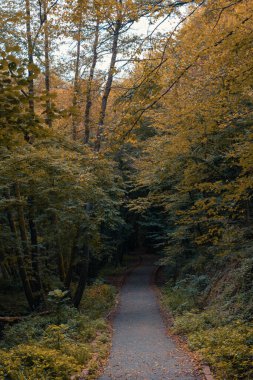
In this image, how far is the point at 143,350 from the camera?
31.5ft

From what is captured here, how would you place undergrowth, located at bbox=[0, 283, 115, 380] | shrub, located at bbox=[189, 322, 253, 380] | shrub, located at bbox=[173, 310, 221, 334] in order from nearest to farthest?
shrub, located at bbox=[189, 322, 253, 380] < undergrowth, located at bbox=[0, 283, 115, 380] < shrub, located at bbox=[173, 310, 221, 334]

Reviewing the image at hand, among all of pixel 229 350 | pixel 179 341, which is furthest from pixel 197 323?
pixel 229 350

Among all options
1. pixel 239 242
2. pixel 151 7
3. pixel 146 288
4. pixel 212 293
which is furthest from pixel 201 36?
pixel 146 288

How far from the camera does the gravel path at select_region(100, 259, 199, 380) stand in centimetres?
758

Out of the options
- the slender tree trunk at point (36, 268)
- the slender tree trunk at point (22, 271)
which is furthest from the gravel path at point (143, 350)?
the slender tree trunk at point (22, 271)

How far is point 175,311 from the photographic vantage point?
14.3 meters

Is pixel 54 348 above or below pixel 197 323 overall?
above

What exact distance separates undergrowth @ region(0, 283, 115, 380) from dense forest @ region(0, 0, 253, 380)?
0.13ft

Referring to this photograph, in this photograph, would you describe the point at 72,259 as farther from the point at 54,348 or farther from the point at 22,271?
the point at 54,348

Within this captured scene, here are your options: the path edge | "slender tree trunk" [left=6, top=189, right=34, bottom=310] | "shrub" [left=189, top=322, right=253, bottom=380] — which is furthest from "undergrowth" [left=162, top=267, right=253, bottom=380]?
"slender tree trunk" [left=6, top=189, right=34, bottom=310]

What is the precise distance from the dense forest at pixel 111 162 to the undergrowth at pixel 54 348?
4 cm

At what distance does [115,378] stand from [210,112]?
5.83 meters

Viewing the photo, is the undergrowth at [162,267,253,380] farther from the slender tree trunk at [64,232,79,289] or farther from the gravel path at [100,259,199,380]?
the slender tree trunk at [64,232,79,289]

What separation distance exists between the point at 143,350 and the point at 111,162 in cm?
652
